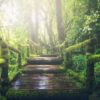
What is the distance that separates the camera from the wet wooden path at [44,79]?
8.46 metres

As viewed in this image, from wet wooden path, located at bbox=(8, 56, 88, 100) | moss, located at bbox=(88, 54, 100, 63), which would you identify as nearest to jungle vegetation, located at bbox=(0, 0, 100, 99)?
moss, located at bbox=(88, 54, 100, 63)

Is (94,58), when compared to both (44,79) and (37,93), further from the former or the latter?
(44,79)

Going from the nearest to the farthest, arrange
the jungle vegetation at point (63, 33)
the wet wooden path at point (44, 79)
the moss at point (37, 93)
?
the moss at point (37, 93)
the wet wooden path at point (44, 79)
the jungle vegetation at point (63, 33)

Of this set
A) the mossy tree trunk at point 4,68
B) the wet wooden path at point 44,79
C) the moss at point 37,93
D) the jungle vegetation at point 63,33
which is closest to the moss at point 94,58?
the jungle vegetation at point 63,33

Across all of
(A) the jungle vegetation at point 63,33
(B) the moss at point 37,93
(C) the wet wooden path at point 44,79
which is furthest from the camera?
(A) the jungle vegetation at point 63,33

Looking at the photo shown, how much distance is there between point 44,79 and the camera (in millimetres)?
11047

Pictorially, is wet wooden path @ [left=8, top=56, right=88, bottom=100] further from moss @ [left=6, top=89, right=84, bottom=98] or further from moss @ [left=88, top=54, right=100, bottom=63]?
moss @ [left=88, top=54, right=100, bottom=63]

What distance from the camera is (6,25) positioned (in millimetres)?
24391

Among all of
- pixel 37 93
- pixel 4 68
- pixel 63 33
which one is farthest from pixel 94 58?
pixel 63 33

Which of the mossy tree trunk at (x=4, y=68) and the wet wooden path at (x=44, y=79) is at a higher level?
the mossy tree trunk at (x=4, y=68)

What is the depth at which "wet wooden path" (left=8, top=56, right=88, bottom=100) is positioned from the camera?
27.8 feet

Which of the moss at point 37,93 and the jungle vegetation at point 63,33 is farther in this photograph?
the jungle vegetation at point 63,33

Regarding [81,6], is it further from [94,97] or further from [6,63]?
[94,97]

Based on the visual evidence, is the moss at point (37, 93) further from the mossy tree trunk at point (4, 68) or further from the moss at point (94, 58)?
the moss at point (94, 58)
